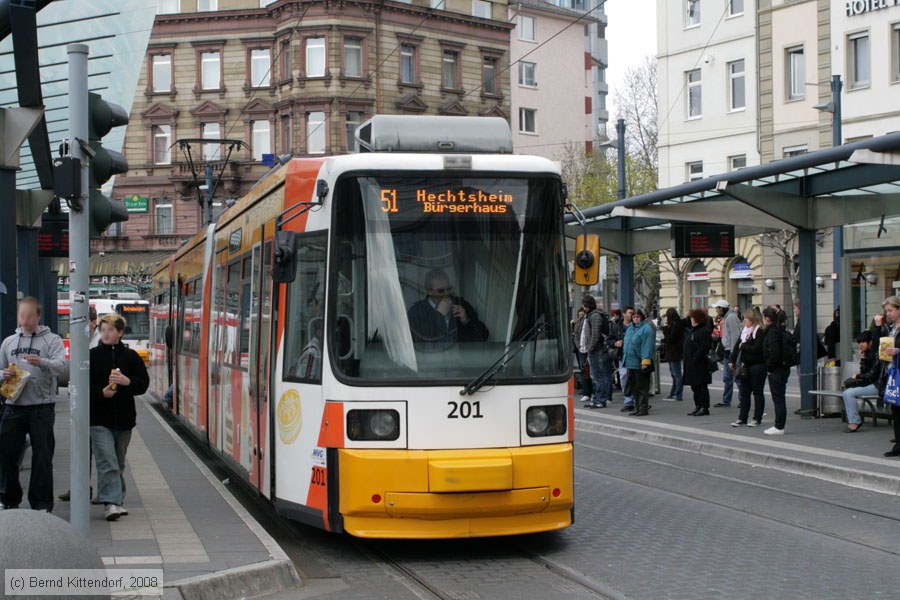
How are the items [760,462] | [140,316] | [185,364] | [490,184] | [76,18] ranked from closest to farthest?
[490,184], [76,18], [760,462], [185,364], [140,316]

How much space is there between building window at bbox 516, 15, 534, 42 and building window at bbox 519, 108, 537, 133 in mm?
4388

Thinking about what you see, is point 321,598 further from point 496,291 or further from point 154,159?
point 154,159

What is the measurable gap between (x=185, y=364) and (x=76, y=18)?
20.7 feet

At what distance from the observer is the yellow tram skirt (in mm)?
8617

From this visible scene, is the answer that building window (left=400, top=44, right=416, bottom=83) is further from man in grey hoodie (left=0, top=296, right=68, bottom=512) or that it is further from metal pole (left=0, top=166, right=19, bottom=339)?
man in grey hoodie (left=0, top=296, right=68, bottom=512)

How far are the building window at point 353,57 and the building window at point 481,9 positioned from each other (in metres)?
7.99

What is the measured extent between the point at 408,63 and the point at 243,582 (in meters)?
57.1

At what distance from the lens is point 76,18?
536 inches

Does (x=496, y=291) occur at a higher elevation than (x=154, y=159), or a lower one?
lower

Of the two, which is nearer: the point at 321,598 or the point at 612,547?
the point at 321,598

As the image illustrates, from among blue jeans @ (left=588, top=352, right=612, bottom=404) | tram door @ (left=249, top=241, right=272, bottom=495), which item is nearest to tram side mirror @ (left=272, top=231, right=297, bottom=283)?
tram door @ (left=249, top=241, right=272, bottom=495)

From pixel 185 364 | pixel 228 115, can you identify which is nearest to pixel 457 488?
pixel 185 364

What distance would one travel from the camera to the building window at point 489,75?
66.7m

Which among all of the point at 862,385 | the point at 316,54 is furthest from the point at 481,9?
the point at 862,385
